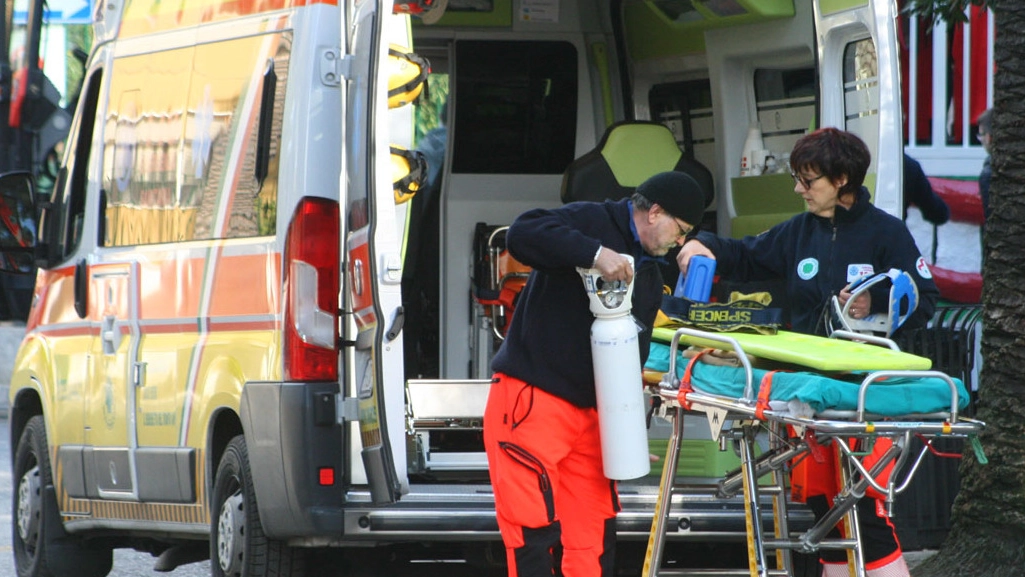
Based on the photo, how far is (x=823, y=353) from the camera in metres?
4.59

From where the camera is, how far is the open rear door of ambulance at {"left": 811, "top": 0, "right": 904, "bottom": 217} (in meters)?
6.01

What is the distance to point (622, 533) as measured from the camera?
18.2 feet

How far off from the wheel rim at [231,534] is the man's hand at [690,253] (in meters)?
1.66

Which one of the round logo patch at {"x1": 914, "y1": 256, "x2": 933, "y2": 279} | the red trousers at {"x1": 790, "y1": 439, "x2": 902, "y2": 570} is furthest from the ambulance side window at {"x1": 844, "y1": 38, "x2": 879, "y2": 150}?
the red trousers at {"x1": 790, "y1": 439, "x2": 902, "y2": 570}

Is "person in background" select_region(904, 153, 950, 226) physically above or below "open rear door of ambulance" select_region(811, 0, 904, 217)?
below

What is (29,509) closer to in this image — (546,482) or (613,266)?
(546,482)

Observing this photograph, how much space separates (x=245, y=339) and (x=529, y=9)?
Result: 11.6 ft

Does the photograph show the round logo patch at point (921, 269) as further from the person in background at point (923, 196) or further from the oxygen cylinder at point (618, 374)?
the person in background at point (923, 196)

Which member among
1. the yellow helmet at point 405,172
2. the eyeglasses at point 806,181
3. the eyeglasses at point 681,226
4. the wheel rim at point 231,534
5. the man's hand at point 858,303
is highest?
the yellow helmet at point 405,172

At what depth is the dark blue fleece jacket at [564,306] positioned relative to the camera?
4.91m

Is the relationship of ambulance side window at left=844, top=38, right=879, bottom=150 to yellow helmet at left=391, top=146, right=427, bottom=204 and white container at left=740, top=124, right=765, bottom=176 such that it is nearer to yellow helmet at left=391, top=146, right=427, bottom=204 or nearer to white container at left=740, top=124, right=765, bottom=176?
white container at left=740, top=124, right=765, bottom=176

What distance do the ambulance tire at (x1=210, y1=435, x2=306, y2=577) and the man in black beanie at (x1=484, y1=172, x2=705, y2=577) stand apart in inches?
39.2

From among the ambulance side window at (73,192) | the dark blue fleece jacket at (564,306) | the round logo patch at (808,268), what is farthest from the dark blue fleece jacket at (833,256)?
the ambulance side window at (73,192)

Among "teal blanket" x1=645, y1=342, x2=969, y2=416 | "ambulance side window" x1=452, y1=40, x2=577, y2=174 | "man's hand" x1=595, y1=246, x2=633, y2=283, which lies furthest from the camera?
"ambulance side window" x1=452, y1=40, x2=577, y2=174
